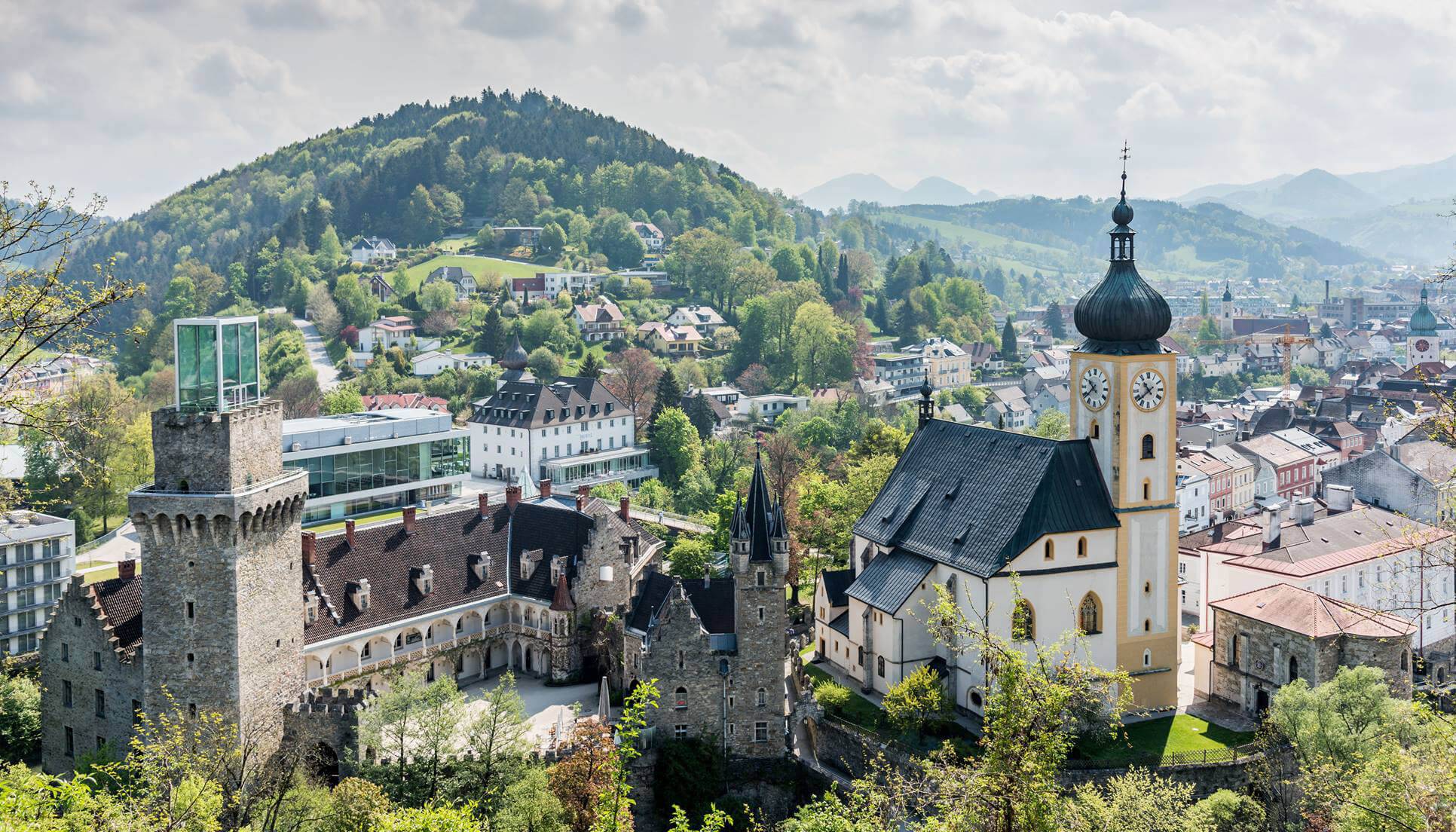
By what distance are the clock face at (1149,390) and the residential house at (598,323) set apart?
95.8 meters

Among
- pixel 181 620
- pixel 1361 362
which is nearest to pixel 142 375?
pixel 181 620

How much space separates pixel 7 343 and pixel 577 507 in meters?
38.8

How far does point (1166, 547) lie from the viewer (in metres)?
49.6

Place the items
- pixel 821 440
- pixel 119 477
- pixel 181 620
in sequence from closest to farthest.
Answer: pixel 181 620
pixel 119 477
pixel 821 440

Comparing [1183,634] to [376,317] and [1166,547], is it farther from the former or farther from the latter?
[376,317]

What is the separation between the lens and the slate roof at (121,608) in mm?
44281

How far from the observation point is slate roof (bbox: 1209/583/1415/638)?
158ft

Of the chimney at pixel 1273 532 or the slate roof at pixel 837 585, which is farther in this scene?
the chimney at pixel 1273 532

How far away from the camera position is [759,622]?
1797 inches

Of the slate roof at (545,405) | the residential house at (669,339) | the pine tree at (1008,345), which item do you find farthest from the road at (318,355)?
the pine tree at (1008,345)

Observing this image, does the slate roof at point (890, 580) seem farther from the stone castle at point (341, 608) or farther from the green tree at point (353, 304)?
the green tree at point (353, 304)

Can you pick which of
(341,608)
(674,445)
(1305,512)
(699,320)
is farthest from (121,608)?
(699,320)

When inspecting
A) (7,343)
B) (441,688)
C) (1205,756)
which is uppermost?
Result: (7,343)

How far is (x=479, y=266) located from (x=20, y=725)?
126 metres
